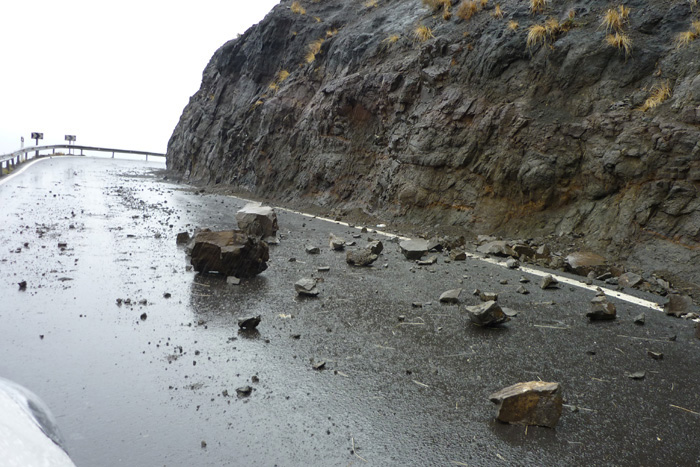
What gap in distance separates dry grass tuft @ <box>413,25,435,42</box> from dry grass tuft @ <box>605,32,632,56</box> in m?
6.20

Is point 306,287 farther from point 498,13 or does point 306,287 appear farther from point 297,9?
point 297,9

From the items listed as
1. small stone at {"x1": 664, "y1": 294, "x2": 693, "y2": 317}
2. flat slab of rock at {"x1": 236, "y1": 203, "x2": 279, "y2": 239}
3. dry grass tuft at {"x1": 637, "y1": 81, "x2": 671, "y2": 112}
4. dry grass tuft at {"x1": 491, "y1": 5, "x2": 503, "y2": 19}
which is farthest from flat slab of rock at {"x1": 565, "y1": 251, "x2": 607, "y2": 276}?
dry grass tuft at {"x1": 491, "y1": 5, "x2": 503, "y2": 19}

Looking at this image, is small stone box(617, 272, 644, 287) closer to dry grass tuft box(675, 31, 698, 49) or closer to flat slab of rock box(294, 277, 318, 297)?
flat slab of rock box(294, 277, 318, 297)

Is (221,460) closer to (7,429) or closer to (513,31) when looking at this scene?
(7,429)

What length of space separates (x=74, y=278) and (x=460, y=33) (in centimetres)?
1262

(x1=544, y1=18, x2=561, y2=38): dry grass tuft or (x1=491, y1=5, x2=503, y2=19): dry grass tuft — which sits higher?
(x1=491, y1=5, x2=503, y2=19): dry grass tuft

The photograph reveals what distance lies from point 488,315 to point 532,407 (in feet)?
5.45

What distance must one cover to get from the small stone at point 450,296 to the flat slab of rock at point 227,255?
2652 mm

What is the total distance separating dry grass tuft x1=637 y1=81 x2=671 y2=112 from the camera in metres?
8.65

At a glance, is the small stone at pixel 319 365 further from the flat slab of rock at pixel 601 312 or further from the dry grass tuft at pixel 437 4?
the dry grass tuft at pixel 437 4

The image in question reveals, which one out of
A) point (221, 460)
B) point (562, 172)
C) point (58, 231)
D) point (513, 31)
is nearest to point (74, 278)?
point (58, 231)

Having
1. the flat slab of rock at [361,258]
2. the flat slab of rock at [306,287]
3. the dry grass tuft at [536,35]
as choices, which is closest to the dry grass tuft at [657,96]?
the dry grass tuft at [536,35]

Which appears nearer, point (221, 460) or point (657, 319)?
point (221, 460)

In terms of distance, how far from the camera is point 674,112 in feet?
27.2
